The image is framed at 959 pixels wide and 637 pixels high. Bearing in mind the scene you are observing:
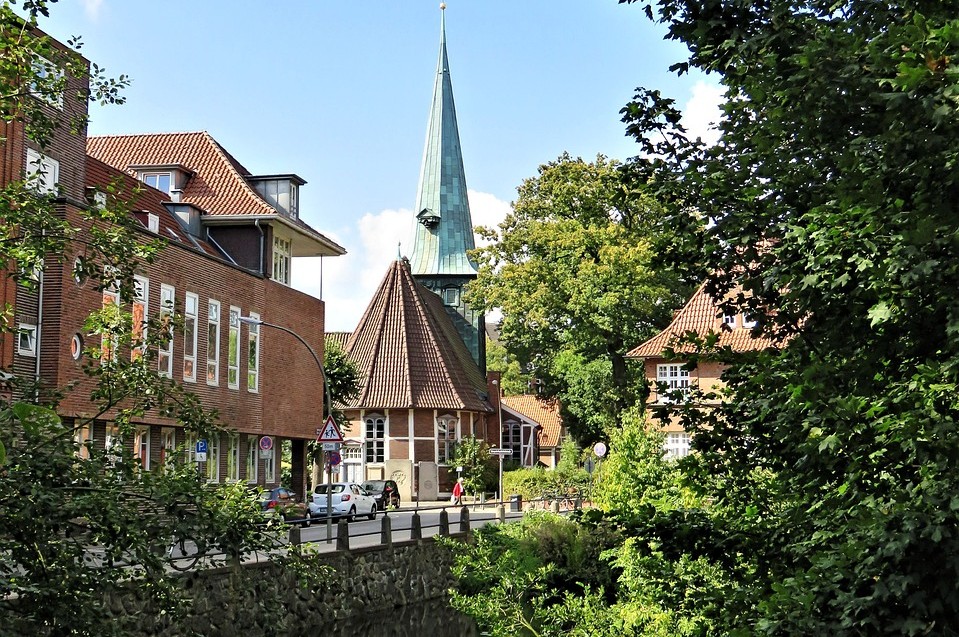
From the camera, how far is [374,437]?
219ft

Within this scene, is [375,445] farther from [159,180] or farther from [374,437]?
[159,180]

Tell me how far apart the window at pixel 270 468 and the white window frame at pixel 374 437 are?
24965mm

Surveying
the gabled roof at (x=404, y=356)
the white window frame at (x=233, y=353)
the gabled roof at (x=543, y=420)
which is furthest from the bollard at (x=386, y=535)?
the gabled roof at (x=543, y=420)

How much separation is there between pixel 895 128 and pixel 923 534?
6.03 ft

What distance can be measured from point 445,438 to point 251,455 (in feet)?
93.3

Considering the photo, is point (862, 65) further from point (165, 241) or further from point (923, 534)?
point (165, 241)

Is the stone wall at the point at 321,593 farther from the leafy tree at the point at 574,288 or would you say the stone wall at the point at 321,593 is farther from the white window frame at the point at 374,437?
the white window frame at the point at 374,437

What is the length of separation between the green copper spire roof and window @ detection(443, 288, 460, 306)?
1.15 m

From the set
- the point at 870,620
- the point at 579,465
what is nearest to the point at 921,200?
the point at 870,620

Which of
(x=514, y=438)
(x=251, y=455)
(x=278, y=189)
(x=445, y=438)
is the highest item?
(x=278, y=189)

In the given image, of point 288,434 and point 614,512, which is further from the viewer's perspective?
point 288,434

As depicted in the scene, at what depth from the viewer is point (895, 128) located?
570 centimetres

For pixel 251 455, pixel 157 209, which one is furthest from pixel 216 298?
pixel 251 455

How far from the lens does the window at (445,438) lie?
67.1 m
